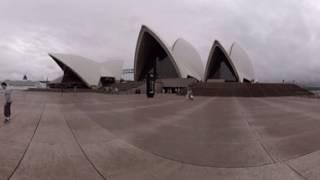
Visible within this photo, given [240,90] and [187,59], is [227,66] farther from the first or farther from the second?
[240,90]

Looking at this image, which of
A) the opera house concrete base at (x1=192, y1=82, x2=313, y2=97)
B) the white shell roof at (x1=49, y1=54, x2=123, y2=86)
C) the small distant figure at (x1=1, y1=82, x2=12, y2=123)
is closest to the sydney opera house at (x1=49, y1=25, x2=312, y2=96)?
the white shell roof at (x1=49, y1=54, x2=123, y2=86)

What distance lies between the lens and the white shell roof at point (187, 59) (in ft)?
178

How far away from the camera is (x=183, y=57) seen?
56375mm

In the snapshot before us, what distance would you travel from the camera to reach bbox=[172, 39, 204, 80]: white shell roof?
178 feet

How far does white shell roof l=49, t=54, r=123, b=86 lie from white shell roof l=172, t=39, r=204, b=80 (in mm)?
21069

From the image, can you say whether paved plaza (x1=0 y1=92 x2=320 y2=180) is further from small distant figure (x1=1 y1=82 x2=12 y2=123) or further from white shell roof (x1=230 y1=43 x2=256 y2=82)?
white shell roof (x1=230 y1=43 x2=256 y2=82)

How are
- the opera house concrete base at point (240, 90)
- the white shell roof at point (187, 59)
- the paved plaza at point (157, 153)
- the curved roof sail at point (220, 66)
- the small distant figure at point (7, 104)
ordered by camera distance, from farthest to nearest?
the white shell roof at point (187, 59) < the curved roof sail at point (220, 66) < the opera house concrete base at point (240, 90) < the small distant figure at point (7, 104) < the paved plaza at point (157, 153)

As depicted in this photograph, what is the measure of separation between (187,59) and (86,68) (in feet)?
82.6

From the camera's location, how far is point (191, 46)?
5950cm

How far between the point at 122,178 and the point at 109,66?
66590 millimetres

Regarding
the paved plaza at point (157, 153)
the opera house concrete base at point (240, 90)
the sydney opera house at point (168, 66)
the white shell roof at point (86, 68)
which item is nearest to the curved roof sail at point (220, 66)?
the sydney opera house at point (168, 66)

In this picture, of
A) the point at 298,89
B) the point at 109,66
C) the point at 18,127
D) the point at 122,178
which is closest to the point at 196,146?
the point at 122,178

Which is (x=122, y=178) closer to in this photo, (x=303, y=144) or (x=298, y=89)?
(x=303, y=144)

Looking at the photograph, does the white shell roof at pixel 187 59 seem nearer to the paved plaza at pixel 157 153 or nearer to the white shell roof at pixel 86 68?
the white shell roof at pixel 86 68
